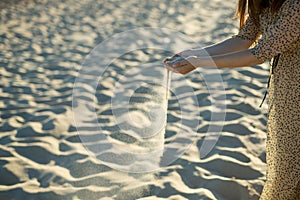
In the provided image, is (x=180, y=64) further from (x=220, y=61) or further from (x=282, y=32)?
(x=282, y=32)

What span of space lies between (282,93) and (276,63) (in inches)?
4.9

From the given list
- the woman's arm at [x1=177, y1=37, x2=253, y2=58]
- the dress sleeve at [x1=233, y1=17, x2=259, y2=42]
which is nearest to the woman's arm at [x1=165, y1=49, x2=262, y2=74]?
the woman's arm at [x1=177, y1=37, x2=253, y2=58]

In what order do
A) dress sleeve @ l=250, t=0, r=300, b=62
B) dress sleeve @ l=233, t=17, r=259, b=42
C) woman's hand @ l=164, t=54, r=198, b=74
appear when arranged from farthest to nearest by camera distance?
dress sleeve @ l=233, t=17, r=259, b=42 → woman's hand @ l=164, t=54, r=198, b=74 → dress sleeve @ l=250, t=0, r=300, b=62

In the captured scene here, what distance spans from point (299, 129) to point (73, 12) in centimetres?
581

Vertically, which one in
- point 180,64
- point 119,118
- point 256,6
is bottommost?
point 119,118

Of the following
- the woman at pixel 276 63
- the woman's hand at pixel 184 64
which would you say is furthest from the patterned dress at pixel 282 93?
the woman's hand at pixel 184 64

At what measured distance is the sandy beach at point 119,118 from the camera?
121 inches

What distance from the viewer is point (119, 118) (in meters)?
4.06

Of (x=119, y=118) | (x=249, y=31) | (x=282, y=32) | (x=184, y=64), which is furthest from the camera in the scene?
(x=119, y=118)

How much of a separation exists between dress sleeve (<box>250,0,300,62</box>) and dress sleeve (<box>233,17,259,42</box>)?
0.31m

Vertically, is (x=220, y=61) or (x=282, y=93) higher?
Result: (x=220, y=61)

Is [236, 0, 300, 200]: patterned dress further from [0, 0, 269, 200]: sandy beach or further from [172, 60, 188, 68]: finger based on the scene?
[0, 0, 269, 200]: sandy beach

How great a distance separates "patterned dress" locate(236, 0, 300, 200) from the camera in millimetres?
1678

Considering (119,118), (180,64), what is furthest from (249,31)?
(119,118)
